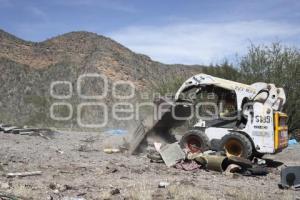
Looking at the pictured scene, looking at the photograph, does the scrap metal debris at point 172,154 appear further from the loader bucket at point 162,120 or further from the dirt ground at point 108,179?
the loader bucket at point 162,120

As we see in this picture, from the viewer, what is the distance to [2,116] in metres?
29.7

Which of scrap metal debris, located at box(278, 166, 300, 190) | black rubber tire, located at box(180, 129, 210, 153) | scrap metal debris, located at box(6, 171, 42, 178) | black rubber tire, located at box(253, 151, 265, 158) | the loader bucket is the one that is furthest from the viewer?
the loader bucket

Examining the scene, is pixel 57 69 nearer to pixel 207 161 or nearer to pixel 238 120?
pixel 238 120

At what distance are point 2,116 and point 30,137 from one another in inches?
558

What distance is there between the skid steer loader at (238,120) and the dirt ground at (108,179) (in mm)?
888

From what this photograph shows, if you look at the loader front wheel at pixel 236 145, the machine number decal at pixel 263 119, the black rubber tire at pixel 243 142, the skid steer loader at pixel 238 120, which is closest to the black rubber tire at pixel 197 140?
the skid steer loader at pixel 238 120

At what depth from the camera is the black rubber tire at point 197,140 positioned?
12641 mm

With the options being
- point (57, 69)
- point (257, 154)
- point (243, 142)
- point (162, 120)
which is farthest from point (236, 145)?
point (57, 69)

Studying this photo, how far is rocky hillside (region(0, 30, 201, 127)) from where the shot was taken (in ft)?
106

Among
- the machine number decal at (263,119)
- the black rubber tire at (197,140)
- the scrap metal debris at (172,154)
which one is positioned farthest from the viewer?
the black rubber tire at (197,140)

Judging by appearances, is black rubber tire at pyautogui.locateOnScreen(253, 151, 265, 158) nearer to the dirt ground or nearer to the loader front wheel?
the loader front wheel

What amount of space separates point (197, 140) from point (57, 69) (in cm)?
2666

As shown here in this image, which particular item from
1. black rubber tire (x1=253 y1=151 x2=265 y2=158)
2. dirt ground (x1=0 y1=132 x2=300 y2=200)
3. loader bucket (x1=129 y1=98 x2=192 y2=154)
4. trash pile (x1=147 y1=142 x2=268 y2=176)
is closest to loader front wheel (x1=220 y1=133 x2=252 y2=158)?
trash pile (x1=147 y1=142 x2=268 y2=176)

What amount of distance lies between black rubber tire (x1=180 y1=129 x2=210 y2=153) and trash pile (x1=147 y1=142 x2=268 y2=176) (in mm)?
Answer: 243
